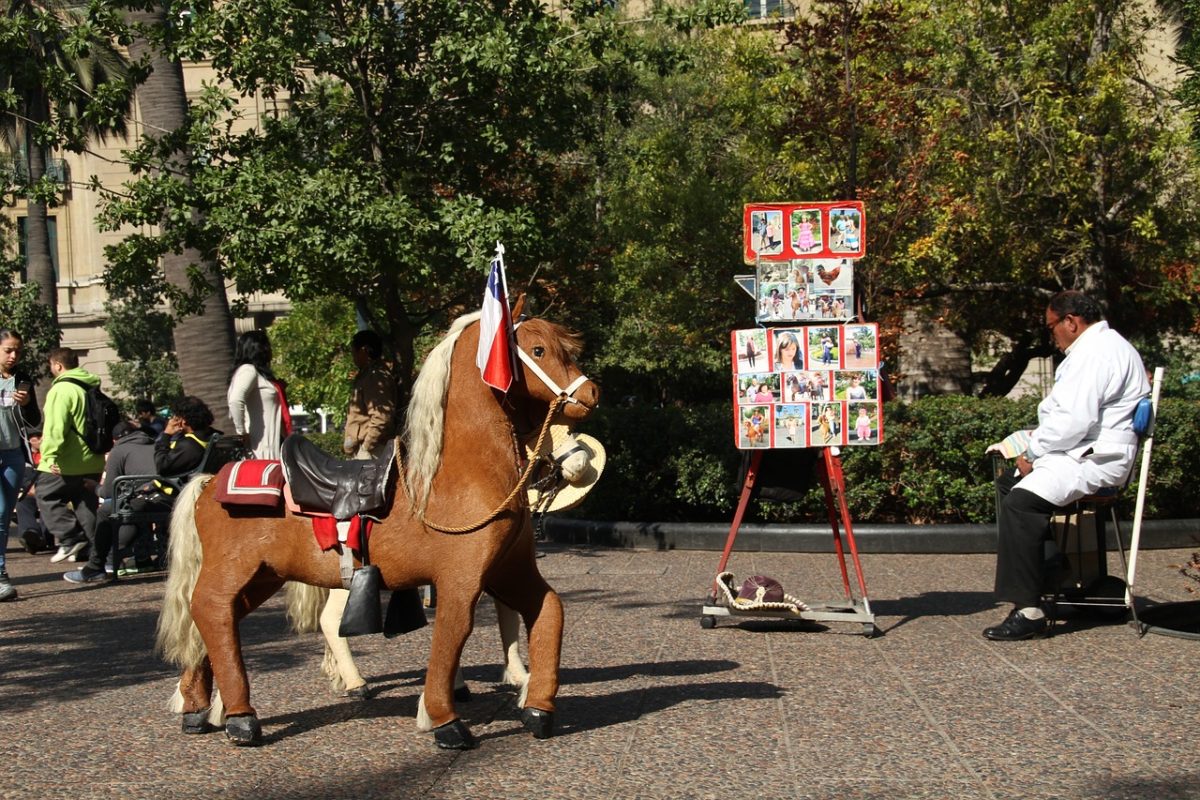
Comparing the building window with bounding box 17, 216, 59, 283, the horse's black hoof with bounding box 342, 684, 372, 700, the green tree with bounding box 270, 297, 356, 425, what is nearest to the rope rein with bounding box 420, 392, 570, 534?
the horse's black hoof with bounding box 342, 684, 372, 700

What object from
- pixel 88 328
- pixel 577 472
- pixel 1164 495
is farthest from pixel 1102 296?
pixel 88 328

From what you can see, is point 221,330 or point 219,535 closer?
point 219,535

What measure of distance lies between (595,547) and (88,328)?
40201 mm

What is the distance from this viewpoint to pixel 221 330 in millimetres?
14172

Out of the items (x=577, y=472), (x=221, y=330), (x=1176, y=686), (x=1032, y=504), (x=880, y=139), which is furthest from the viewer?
(x=880, y=139)

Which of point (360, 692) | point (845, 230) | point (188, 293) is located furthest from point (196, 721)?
point (188, 293)

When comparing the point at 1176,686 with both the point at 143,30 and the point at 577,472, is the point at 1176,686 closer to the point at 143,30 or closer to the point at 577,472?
the point at 577,472

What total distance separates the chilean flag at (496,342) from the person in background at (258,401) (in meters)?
2.80

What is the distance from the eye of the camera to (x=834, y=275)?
317 inches

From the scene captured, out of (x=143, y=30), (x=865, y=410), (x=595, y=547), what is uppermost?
(x=143, y=30)

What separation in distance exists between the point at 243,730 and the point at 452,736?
0.85 meters

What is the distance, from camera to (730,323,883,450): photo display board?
8.02 m

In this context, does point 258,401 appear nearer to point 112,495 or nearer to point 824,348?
point 824,348

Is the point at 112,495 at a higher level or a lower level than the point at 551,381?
lower
